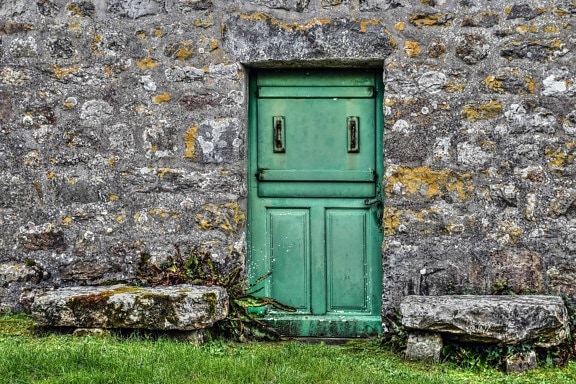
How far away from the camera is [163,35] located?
5359 mm

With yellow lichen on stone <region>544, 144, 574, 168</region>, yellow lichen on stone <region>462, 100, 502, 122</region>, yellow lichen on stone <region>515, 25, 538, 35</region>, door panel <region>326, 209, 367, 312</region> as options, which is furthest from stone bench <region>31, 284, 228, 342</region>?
yellow lichen on stone <region>515, 25, 538, 35</region>

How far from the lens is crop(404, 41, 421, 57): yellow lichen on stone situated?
520cm

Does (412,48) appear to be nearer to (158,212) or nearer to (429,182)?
(429,182)

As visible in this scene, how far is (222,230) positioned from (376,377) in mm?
1720

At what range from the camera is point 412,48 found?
5203 mm

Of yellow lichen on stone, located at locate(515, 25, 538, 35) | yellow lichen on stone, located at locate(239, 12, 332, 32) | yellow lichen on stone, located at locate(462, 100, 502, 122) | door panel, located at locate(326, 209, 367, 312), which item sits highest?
yellow lichen on stone, located at locate(239, 12, 332, 32)

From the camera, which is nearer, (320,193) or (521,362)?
(521,362)

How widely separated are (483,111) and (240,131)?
5.47ft

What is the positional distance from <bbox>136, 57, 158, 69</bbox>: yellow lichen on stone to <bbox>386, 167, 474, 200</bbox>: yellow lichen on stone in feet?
5.97

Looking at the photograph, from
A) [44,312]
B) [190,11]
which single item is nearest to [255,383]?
[44,312]

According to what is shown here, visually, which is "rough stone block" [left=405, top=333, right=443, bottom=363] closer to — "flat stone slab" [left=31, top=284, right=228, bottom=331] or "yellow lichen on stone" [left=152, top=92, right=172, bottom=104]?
"flat stone slab" [left=31, top=284, right=228, bottom=331]

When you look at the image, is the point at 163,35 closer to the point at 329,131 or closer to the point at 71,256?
the point at 329,131

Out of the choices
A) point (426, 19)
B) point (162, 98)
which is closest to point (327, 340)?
point (162, 98)

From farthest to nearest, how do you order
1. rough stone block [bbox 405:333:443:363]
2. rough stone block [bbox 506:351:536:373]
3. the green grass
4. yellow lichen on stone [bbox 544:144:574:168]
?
yellow lichen on stone [bbox 544:144:574:168] → rough stone block [bbox 405:333:443:363] → rough stone block [bbox 506:351:536:373] → the green grass
